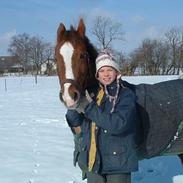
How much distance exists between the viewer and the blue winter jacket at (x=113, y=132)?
2.36 metres

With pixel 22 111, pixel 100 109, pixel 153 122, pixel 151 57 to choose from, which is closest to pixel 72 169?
pixel 153 122

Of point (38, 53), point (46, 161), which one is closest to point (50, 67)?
point (46, 161)

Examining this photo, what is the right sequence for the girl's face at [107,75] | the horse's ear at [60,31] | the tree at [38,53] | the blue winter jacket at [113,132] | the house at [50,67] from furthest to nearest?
the tree at [38,53] → the house at [50,67] → the horse's ear at [60,31] → the girl's face at [107,75] → the blue winter jacket at [113,132]

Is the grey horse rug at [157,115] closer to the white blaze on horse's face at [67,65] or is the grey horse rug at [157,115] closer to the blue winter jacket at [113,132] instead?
the blue winter jacket at [113,132]

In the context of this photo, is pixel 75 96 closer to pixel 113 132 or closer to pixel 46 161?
pixel 113 132

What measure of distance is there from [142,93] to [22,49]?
60.3 metres

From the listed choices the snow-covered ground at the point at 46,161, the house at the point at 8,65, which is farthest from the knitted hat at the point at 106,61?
the house at the point at 8,65

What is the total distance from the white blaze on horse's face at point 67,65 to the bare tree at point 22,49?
56.8 meters

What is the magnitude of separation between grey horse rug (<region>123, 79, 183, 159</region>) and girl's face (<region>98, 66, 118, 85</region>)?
0.32 m

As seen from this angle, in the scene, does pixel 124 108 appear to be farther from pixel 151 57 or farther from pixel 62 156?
pixel 151 57

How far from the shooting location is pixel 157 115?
112 inches

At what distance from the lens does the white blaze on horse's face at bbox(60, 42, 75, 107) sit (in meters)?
2.37

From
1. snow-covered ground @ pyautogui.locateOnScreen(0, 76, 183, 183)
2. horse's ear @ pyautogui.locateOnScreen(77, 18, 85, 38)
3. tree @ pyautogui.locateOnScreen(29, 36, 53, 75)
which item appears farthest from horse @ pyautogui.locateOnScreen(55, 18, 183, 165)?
tree @ pyautogui.locateOnScreen(29, 36, 53, 75)

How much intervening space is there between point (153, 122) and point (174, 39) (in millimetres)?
52938
